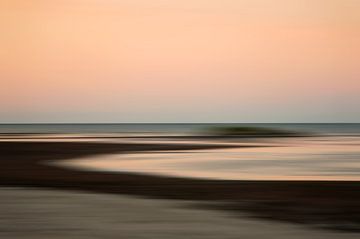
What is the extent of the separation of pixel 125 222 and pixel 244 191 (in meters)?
4.71

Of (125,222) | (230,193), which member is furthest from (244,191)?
(125,222)

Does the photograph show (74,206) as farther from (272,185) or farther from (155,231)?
(272,185)

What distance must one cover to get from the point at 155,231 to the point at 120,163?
46.7ft

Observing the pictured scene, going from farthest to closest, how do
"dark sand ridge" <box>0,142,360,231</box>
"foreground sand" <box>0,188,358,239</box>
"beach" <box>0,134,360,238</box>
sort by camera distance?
"dark sand ridge" <box>0,142,360,231</box>, "beach" <box>0,134,360,238</box>, "foreground sand" <box>0,188,358,239</box>

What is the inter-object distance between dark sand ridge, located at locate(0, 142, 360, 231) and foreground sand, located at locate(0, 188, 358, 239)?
70cm

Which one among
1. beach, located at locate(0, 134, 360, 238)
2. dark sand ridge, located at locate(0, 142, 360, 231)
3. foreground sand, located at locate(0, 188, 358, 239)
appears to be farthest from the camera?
dark sand ridge, located at locate(0, 142, 360, 231)

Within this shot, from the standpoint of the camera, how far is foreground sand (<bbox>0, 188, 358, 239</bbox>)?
29.5ft

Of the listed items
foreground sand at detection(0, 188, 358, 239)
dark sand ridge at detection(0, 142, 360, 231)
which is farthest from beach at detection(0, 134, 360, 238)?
foreground sand at detection(0, 188, 358, 239)

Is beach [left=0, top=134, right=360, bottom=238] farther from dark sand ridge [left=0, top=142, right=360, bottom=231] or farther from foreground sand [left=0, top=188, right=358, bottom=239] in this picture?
foreground sand [left=0, top=188, right=358, bottom=239]

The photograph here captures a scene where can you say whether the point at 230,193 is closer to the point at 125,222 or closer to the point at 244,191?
the point at 244,191

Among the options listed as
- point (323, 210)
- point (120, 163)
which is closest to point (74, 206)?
point (323, 210)

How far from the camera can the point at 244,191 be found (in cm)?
1416

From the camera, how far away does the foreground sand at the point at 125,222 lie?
8.98 m

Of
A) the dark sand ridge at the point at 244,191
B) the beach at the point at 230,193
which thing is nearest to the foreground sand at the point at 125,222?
the beach at the point at 230,193
